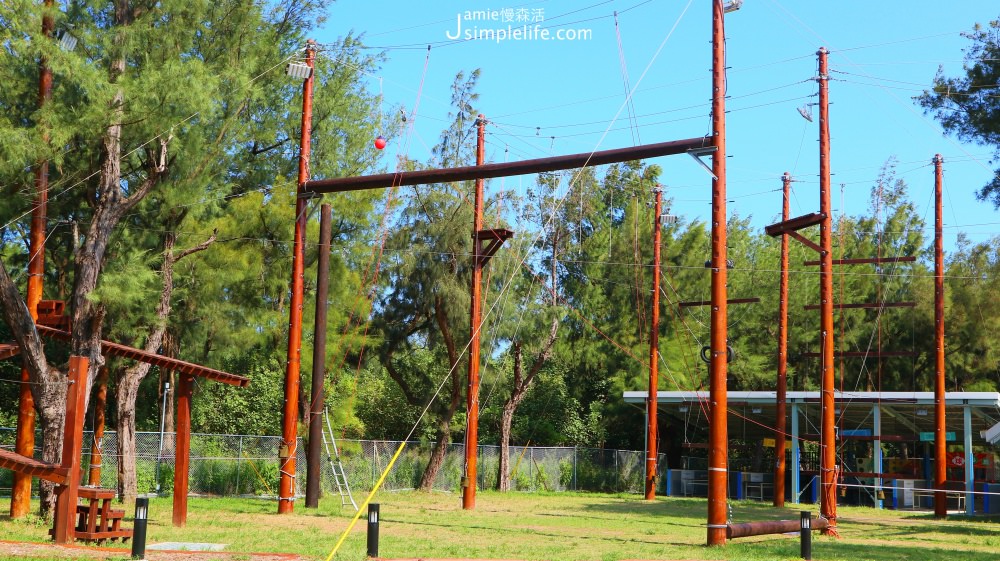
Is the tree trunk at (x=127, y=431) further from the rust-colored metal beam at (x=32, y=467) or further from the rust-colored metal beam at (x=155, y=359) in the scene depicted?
the rust-colored metal beam at (x=32, y=467)

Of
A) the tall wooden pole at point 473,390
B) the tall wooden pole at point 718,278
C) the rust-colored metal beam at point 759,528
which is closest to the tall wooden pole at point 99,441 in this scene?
the tall wooden pole at point 473,390

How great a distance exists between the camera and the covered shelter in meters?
32.3

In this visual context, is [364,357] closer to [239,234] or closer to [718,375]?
[239,234]

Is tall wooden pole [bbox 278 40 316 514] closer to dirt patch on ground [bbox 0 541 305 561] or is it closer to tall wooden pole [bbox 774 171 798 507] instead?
dirt patch on ground [bbox 0 541 305 561]

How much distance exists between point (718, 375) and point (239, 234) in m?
14.6

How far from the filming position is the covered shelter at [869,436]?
32.3m

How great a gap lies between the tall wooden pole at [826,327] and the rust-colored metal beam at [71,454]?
1392 centimetres

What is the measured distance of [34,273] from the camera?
19.8 meters

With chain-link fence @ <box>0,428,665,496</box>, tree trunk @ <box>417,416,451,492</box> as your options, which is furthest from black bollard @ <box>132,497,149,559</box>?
tree trunk @ <box>417,416,451,492</box>

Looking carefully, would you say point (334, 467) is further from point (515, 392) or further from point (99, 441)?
point (515, 392)

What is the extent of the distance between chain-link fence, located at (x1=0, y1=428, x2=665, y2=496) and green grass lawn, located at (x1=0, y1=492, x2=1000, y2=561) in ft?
10.2

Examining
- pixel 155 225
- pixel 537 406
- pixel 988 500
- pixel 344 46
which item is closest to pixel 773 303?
pixel 537 406

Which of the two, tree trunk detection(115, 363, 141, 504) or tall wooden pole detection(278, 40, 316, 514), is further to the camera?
tree trunk detection(115, 363, 141, 504)

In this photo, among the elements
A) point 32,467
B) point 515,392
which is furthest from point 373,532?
point 515,392
